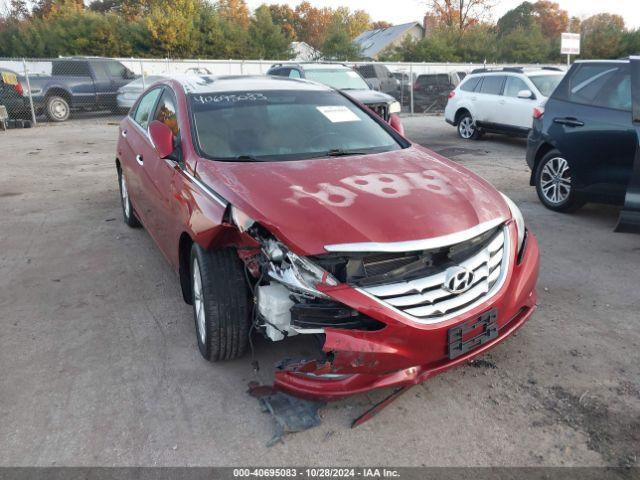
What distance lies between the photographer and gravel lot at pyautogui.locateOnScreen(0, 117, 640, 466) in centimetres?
254

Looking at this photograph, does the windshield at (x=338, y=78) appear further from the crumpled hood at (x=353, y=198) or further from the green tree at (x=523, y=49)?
the green tree at (x=523, y=49)

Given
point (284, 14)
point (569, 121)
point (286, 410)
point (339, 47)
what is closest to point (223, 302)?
point (286, 410)

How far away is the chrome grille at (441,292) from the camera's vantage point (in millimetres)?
2527

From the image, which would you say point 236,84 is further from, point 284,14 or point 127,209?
point 284,14

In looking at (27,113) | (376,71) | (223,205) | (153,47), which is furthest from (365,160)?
(153,47)

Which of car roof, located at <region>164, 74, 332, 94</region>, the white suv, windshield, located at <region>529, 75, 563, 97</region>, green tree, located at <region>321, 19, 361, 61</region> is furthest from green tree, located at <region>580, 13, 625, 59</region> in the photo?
car roof, located at <region>164, 74, 332, 94</region>

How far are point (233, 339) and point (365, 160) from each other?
1434mm

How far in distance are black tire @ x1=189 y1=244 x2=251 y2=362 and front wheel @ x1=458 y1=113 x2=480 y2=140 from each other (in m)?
11.0

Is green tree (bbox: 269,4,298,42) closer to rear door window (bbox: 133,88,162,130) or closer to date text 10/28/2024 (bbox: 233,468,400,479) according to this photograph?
rear door window (bbox: 133,88,162,130)

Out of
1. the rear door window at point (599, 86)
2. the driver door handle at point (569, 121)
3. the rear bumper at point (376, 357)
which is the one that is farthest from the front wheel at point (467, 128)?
the rear bumper at point (376, 357)

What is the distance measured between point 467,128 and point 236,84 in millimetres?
9844

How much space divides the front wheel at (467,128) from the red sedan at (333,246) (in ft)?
31.2

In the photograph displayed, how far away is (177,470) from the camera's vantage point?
7.98 feet

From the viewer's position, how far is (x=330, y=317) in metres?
2.52
